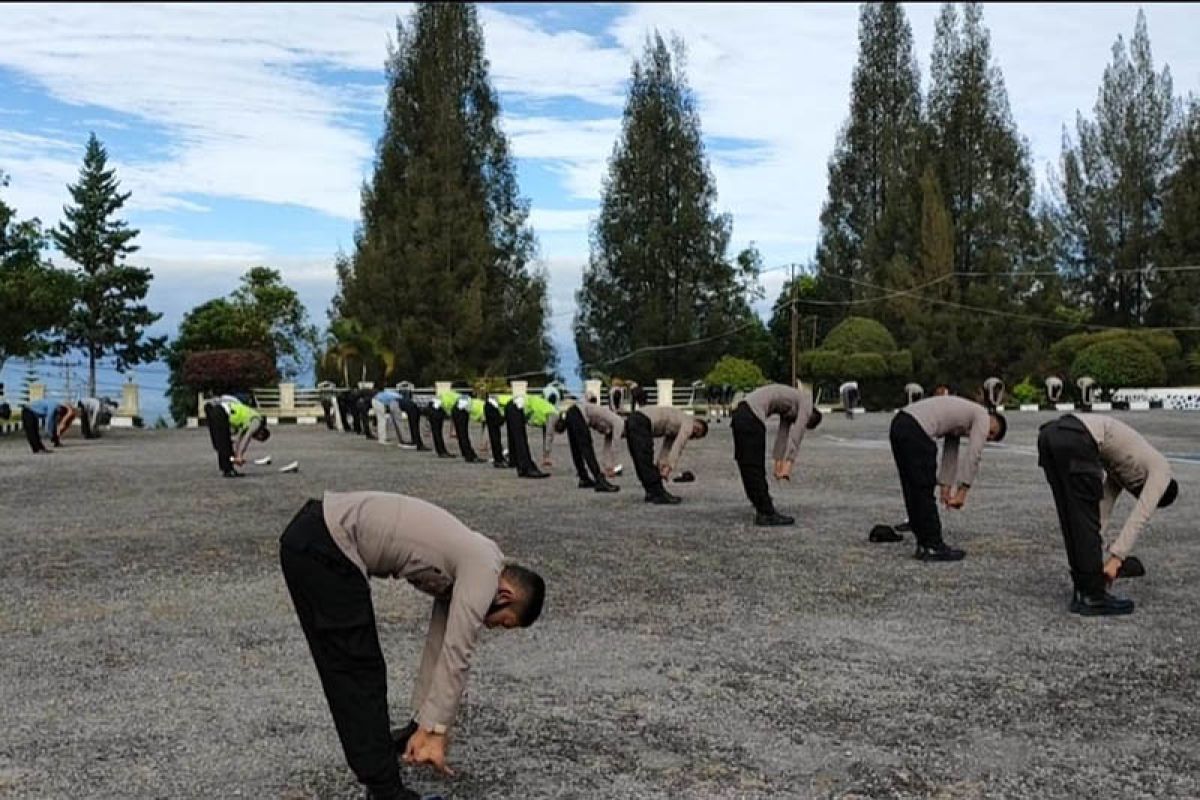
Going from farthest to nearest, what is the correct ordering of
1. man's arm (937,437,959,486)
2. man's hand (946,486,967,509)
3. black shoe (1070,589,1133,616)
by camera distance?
1. man's arm (937,437,959,486)
2. man's hand (946,486,967,509)
3. black shoe (1070,589,1133,616)

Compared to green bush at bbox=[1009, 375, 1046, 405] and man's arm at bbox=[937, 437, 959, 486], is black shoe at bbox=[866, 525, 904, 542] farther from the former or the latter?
green bush at bbox=[1009, 375, 1046, 405]

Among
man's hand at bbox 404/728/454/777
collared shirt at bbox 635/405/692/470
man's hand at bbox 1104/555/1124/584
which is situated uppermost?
collared shirt at bbox 635/405/692/470

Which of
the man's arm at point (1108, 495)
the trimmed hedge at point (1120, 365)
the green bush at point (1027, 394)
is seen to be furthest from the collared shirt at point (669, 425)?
the trimmed hedge at point (1120, 365)

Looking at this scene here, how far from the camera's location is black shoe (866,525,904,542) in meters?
9.77

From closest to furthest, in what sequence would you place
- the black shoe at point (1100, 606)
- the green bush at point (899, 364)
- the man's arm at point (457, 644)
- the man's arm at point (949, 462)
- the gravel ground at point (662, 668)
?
1. the man's arm at point (457, 644)
2. the gravel ground at point (662, 668)
3. the black shoe at point (1100, 606)
4. the man's arm at point (949, 462)
5. the green bush at point (899, 364)

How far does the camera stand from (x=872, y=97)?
5269 cm

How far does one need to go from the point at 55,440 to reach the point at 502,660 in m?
20.1

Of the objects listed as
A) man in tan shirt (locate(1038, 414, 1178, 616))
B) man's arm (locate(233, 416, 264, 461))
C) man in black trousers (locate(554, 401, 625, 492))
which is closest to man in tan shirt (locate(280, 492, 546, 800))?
man in tan shirt (locate(1038, 414, 1178, 616))

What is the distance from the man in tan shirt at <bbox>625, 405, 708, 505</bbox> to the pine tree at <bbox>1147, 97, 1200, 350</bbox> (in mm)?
39028

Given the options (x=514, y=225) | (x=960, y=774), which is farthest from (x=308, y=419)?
(x=960, y=774)

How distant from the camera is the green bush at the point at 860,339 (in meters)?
43.0

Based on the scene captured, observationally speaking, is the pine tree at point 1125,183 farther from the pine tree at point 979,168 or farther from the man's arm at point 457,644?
the man's arm at point 457,644

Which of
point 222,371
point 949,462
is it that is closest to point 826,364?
point 222,371

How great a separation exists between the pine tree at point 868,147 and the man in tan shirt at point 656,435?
128 feet
